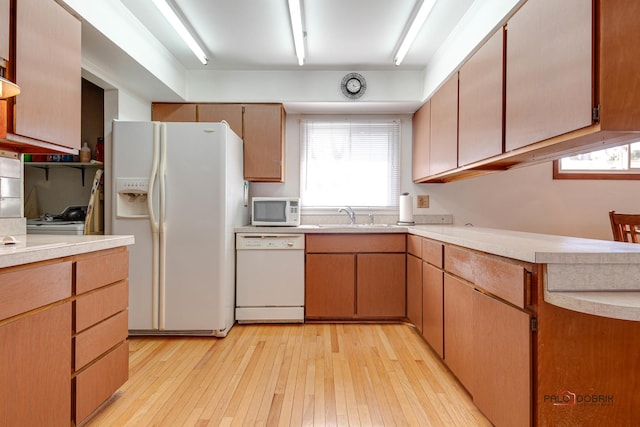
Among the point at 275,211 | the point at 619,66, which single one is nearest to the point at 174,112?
the point at 275,211

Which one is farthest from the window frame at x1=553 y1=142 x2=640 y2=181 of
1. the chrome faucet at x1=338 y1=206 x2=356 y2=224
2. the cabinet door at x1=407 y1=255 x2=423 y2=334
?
the chrome faucet at x1=338 y1=206 x2=356 y2=224

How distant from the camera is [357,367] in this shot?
2.32 m

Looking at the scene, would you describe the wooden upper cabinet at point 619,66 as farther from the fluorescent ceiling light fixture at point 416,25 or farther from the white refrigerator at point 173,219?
the white refrigerator at point 173,219

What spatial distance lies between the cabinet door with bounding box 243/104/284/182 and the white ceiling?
420 millimetres

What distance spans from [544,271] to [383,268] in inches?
78.2

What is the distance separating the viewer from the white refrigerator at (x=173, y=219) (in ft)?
9.10

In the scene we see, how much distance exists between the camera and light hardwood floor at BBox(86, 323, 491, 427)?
5.76ft

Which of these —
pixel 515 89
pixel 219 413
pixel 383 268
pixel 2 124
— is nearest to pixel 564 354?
pixel 515 89

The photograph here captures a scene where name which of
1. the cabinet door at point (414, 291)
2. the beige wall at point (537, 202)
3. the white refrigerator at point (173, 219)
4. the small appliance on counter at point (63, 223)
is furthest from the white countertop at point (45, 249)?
the beige wall at point (537, 202)

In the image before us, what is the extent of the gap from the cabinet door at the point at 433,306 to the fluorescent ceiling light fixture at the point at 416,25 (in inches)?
66.6

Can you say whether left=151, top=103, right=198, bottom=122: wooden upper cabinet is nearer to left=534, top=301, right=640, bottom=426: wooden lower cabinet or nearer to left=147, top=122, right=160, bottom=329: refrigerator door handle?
left=147, top=122, right=160, bottom=329: refrigerator door handle

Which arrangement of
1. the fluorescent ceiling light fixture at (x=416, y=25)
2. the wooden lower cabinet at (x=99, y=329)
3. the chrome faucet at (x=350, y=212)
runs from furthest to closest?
the chrome faucet at (x=350, y=212)
the fluorescent ceiling light fixture at (x=416, y=25)
the wooden lower cabinet at (x=99, y=329)

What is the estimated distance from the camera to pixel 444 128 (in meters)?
2.90

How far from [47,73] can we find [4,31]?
0.25 metres
